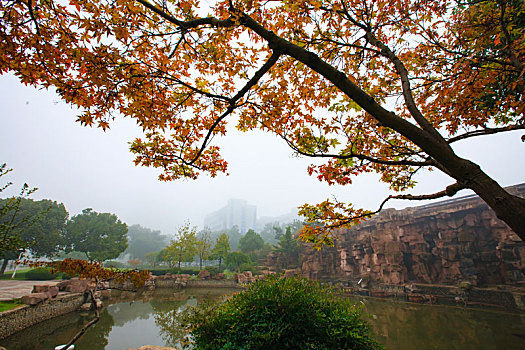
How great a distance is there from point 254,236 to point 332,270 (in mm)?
17309

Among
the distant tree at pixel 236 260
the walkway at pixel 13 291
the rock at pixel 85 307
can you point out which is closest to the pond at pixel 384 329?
the rock at pixel 85 307

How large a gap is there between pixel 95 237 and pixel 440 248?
3785 centimetres

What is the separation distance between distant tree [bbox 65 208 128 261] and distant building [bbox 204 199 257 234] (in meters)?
127

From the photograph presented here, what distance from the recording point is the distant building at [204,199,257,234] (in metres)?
163

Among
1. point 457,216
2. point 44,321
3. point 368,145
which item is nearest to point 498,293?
point 457,216

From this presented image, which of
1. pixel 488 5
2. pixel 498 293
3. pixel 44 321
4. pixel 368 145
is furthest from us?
pixel 498 293

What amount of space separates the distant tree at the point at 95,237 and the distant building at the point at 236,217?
126780 millimetres

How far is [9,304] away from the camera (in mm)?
8336

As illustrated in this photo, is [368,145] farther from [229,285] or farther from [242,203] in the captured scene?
[242,203]

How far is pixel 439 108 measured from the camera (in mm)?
3713

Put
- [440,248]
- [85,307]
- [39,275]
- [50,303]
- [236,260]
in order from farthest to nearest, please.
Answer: [236,260], [440,248], [39,275], [85,307], [50,303]

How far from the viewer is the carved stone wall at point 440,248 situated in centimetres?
1616

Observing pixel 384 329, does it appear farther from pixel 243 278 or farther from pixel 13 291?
pixel 13 291

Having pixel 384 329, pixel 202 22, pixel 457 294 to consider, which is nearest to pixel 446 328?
pixel 384 329
